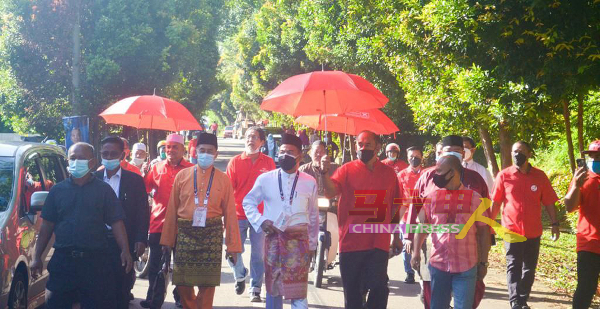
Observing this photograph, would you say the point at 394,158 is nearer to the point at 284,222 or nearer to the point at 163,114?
the point at 163,114

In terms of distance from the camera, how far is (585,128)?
1655cm

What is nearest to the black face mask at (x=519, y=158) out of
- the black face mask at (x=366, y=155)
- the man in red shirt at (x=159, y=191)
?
the black face mask at (x=366, y=155)

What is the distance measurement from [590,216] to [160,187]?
4709 mm

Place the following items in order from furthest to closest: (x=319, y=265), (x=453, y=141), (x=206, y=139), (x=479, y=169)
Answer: (x=319, y=265)
(x=479, y=169)
(x=206, y=139)
(x=453, y=141)

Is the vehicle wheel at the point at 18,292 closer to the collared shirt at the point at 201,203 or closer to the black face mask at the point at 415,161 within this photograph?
the collared shirt at the point at 201,203

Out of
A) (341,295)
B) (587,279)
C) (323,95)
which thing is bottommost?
(341,295)

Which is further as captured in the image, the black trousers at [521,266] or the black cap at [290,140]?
the black trousers at [521,266]

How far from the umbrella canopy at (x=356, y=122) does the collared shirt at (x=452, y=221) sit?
3644mm

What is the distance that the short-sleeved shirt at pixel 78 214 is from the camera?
20.2 ft

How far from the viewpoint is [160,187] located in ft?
28.0

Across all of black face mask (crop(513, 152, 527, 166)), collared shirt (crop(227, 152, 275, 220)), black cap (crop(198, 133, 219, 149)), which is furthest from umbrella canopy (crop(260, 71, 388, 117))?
black face mask (crop(513, 152, 527, 166))

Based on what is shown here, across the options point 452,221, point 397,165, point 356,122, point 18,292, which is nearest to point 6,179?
point 18,292

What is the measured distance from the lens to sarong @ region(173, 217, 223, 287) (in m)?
6.97

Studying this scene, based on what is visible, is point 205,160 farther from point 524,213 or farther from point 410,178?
point 410,178
